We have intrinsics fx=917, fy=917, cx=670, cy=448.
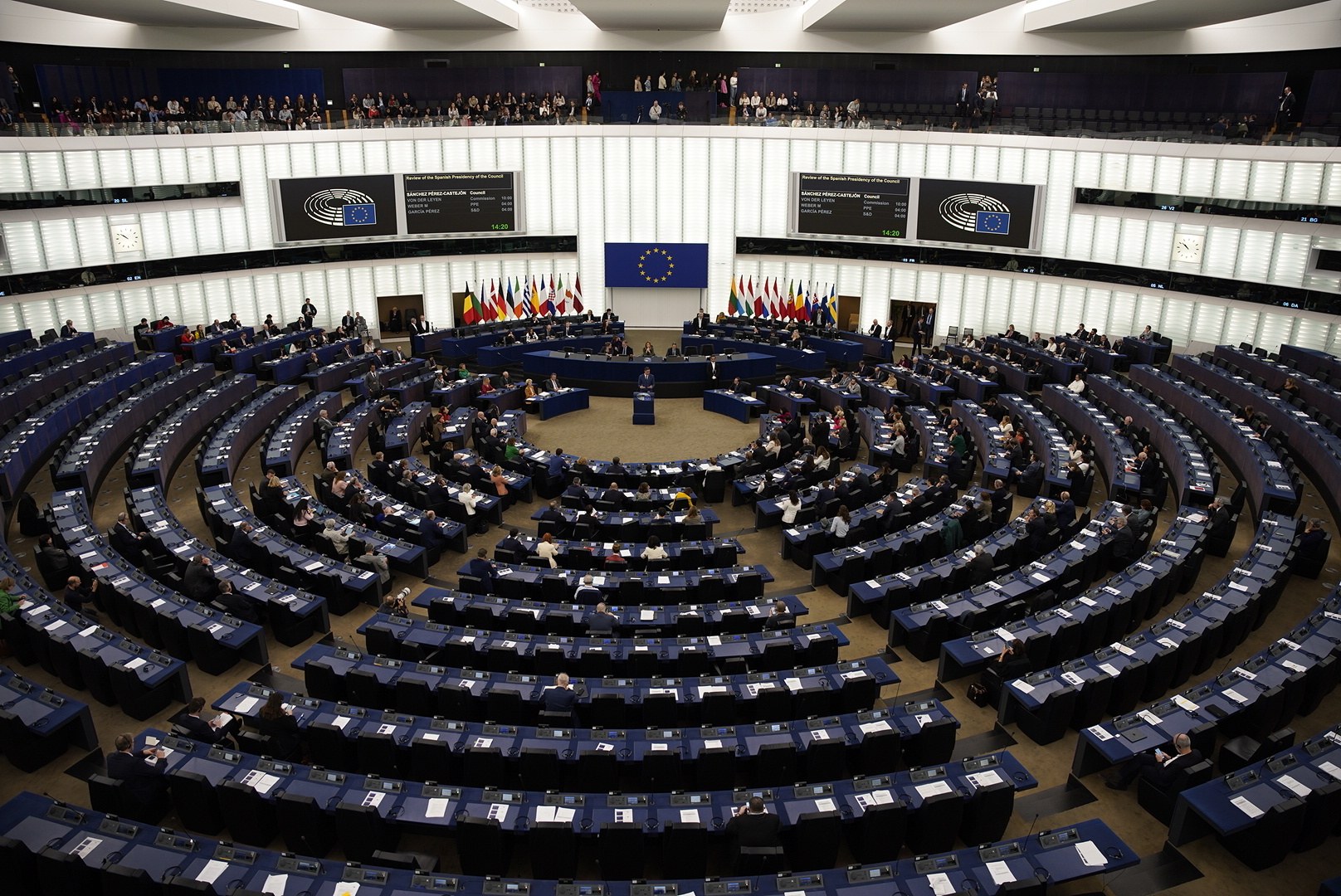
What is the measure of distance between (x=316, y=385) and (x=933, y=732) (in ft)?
76.3

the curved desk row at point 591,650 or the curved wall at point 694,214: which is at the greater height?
the curved wall at point 694,214

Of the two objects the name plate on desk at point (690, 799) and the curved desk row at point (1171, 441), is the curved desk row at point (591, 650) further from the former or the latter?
the curved desk row at point (1171, 441)

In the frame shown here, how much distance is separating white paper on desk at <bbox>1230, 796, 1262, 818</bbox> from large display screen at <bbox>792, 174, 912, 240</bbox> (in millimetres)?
29124

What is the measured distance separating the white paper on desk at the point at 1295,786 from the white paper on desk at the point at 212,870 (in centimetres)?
1173

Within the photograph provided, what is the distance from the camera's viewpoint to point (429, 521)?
63.1 ft

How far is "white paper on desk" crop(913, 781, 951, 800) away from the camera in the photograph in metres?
10.8

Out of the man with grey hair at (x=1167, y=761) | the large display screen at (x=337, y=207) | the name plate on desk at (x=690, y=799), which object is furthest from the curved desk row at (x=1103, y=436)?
the large display screen at (x=337, y=207)

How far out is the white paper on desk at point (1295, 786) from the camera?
10.4 m

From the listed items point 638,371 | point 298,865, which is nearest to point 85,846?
point 298,865

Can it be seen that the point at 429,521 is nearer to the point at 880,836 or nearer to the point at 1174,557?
the point at 880,836

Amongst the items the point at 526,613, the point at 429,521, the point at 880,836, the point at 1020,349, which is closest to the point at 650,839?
the point at 880,836

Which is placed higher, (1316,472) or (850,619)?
(1316,472)

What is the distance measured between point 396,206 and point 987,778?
1282 inches

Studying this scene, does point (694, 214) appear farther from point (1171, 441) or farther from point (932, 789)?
point (932, 789)
